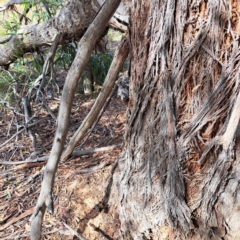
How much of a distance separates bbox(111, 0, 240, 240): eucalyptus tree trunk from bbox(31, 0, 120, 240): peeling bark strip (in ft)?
0.52

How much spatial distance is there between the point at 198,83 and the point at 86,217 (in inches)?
40.0

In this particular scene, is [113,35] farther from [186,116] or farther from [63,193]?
[186,116]

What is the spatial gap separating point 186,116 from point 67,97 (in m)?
0.56

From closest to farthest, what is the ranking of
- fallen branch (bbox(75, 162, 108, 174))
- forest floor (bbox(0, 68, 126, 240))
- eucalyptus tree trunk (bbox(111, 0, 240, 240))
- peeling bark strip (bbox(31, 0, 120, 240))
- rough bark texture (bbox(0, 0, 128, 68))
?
1. eucalyptus tree trunk (bbox(111, 0, 240, 240))
2. peeling bark strip (bbox(31, 0, 120, 240))
3. forest floor (bbox(0, 68, 126, 240))
4. fallen branch (bbox(75, 162, 108, 174))
5. rough bark texture (bbox(0, 0, 128, 68))

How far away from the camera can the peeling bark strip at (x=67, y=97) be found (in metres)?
1.13

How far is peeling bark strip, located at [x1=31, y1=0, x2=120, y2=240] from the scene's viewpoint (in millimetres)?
1134

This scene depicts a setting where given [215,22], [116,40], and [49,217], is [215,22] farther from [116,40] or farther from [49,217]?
[116,40]

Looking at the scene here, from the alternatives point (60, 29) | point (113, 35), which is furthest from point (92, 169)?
point (113, 35)

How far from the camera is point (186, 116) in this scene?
1.09 meters

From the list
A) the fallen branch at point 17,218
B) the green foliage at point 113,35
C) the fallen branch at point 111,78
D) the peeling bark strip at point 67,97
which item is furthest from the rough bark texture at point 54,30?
the green foliage at point 113,35

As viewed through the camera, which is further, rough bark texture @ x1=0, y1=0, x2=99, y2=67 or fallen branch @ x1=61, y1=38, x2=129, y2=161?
rough bark texture @ x1=0, y1=0, x2=99, y2=67

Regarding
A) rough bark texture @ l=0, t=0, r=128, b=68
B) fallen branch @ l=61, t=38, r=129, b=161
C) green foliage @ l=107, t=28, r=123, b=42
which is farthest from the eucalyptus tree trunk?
green foliage @ l=107, t=28, r=123, b=42

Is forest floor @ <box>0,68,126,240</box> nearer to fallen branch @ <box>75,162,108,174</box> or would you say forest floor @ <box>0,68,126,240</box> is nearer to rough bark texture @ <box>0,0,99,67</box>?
fallen branch @ <box>75,162,108,174</box>

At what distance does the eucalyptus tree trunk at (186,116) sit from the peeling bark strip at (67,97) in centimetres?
16
